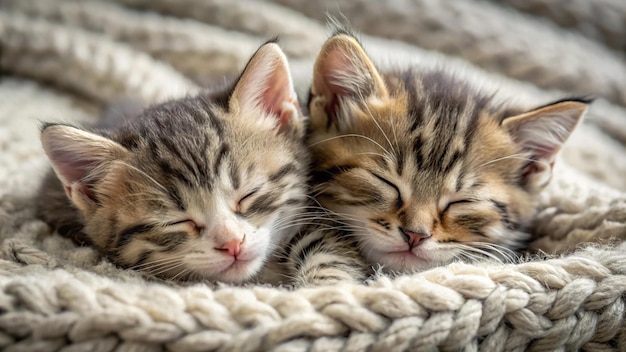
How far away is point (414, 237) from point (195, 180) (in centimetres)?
42

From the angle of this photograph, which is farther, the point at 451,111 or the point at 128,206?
the point at 451,111

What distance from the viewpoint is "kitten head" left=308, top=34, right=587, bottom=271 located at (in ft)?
3.65

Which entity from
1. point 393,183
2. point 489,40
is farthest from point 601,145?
point 393,183

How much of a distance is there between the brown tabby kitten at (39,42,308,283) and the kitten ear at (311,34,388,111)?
0.08m

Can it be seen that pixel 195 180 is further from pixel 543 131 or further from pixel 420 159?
pixel 543 131

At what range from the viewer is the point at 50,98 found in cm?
177

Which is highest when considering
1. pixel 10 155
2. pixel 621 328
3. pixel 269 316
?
pixel 10 155

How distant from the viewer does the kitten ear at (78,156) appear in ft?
3.44

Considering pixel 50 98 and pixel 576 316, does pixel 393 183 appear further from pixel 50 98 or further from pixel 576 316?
pixel 50 98

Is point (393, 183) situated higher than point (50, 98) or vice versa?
point (50, 98)

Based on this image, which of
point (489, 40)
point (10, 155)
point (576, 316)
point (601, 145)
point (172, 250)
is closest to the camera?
point (576, 316)

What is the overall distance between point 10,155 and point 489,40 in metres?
1.47

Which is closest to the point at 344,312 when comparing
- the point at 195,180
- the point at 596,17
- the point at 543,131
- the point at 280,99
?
the point at 195,180

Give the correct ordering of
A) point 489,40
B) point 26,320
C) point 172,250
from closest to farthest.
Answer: point 26,320 < point 172,250 < point 489,40
